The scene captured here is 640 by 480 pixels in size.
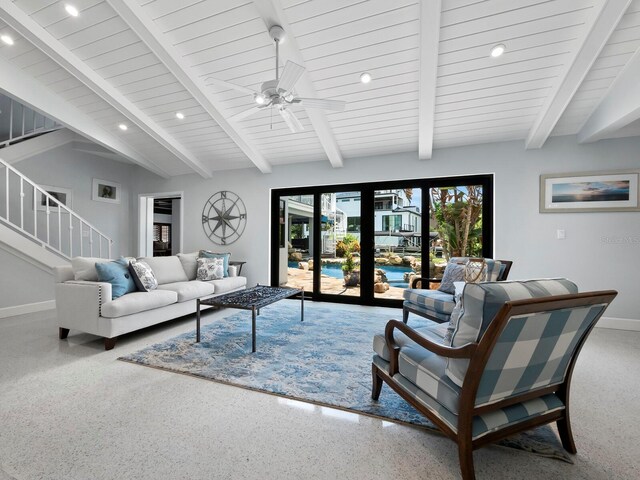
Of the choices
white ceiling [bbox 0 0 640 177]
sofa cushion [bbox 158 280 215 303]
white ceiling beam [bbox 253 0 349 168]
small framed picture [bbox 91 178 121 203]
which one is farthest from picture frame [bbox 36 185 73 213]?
white ceiling beam [bbox 253 0 349 168]

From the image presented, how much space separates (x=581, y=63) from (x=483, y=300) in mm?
2962

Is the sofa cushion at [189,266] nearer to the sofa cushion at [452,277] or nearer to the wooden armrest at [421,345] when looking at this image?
the sofa cushion at [452,277]

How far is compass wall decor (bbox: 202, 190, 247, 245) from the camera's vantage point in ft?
18.6

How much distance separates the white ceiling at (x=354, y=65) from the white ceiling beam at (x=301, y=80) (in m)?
0.02

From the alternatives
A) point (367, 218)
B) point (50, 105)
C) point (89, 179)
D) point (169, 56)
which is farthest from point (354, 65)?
point (89, 179)

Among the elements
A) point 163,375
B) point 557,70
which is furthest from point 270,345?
point 557,70

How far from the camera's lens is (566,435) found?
155 centimetres

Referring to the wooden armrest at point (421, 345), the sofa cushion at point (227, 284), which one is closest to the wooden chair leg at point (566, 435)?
the wooden armrest at point (421, 345)

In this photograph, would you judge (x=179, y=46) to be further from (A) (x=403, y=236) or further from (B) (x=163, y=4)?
(A) (x=403, y=236)

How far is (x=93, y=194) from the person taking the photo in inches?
238

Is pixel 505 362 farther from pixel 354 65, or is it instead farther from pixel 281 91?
pixel 354 65

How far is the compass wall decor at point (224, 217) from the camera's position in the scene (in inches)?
224

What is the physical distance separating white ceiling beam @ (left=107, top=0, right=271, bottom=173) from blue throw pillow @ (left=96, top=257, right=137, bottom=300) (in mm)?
2239

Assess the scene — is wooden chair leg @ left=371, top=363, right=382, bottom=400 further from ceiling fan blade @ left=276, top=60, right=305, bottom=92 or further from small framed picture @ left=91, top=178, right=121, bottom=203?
small framed picture @ left=91, top=178, right=121, bottom=203
